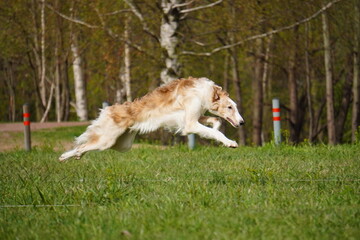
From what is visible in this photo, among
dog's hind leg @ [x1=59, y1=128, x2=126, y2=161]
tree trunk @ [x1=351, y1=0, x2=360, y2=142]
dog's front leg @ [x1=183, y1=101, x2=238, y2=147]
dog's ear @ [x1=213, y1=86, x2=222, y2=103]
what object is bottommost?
dog's hind leg @ [x1=59, y1=128, x2=126, y2=161]

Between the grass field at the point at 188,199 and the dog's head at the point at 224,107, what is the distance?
0.73 meters

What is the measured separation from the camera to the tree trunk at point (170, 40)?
18859 mm

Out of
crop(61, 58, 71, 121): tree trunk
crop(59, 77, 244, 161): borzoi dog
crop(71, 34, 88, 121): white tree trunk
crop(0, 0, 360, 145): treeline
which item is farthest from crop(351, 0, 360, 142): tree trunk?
crop(59, 77, 244, 161): borzoi dog

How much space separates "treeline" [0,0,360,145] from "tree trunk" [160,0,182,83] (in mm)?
27

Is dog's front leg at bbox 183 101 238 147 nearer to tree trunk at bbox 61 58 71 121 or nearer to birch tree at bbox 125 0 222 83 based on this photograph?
birch tree at bbox 125 0 222 83

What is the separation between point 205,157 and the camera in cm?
1223

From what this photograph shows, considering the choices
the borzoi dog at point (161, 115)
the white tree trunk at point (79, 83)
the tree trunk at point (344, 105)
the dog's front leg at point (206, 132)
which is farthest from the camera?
the white tree trunk at point (79, 83)

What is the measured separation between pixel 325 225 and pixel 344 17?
2131 cm

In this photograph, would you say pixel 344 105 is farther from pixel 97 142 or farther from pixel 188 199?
pixel 188 199

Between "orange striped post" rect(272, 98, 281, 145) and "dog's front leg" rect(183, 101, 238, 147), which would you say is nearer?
"dog's front leg" rect(183, 101, 238, 147)

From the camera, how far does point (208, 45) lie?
20.1 m

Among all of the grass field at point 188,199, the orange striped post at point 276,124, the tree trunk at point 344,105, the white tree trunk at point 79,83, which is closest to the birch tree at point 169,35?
the orange striped post at point 276,124

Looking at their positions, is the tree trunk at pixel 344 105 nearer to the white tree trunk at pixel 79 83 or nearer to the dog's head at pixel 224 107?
the white tree trunk at pixel 79 83

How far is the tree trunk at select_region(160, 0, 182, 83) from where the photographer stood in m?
18.9
